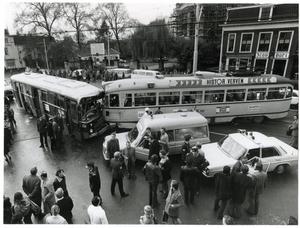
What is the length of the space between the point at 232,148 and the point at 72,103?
25.2 feet

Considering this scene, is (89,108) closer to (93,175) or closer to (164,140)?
(164,140)

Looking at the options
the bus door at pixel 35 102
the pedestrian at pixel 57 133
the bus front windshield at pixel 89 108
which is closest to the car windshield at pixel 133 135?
the bus front windshield at pixel 89 108

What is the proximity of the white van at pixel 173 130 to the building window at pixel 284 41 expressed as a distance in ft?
74.9

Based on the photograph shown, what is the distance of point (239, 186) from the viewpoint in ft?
19.2

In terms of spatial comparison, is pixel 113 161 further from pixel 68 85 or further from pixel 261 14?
pixel 261 14

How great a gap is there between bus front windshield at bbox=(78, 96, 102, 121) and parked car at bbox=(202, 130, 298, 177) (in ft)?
20.1

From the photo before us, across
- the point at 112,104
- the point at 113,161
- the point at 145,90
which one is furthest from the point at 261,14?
the point at 113,161

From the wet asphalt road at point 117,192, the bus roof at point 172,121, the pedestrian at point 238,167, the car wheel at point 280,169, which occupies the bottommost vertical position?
the wet asphalt road at point 117,192

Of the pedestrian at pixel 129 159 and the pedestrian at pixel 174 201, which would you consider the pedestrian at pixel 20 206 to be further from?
the pedestrian at pixel 129 159

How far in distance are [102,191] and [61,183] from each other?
6.20ft

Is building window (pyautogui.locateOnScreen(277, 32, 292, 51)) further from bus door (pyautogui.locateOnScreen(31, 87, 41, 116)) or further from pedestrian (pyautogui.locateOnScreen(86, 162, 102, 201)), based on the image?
pedestrian (pyautogui.locateOnScreen(86, 162, 102, 201))

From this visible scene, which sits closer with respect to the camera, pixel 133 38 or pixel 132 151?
pixel 132 151

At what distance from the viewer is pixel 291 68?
26.0m

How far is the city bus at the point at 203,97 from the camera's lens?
1203cm
